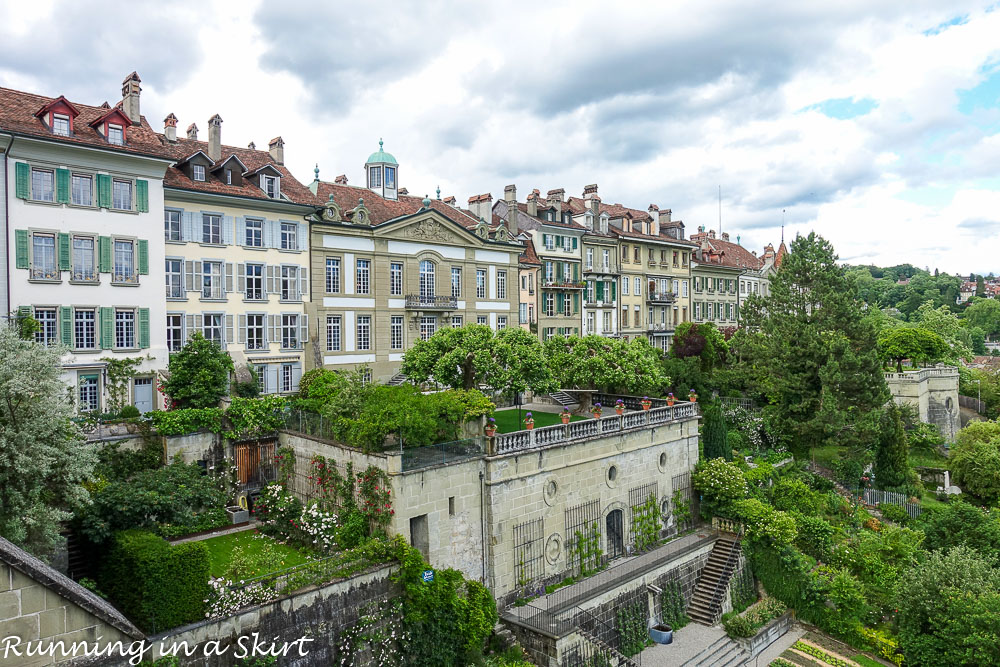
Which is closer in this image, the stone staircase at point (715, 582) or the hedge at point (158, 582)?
the hedge at point (158, 582)

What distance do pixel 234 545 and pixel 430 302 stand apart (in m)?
20.4

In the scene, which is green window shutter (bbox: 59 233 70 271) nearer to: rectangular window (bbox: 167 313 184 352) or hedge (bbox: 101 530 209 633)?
rectangular window (bbox: 167 313 184 352)

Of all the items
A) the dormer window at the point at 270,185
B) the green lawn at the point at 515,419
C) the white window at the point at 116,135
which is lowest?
the green lawn at the point at 515,419

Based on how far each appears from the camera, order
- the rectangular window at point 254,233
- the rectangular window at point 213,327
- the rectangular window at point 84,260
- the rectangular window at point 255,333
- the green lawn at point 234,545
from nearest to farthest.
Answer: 1. the green lawn at point 234,545
2. the rectangular window at point 84,260
3. the rectangular window at point 213,327
4. the rectangular window at point 254,233
5. the rectangular window at point 255,333

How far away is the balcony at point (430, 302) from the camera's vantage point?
1430 inches

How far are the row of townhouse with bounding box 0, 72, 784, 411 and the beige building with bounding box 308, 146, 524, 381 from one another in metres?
0.09

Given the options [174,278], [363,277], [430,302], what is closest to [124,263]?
[174,278]

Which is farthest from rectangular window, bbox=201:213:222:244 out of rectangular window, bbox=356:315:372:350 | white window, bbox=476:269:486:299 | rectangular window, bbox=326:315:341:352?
white window, bbox=476:269:486:299

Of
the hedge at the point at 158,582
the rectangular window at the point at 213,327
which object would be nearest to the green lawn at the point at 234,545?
the hedge at the point at 158,582

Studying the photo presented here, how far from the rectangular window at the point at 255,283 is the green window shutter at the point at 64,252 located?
7.73m

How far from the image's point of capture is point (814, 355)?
35.9 m

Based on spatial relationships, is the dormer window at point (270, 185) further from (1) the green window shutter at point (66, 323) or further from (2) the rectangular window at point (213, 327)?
(1) the green window shutter at point (66, 323)

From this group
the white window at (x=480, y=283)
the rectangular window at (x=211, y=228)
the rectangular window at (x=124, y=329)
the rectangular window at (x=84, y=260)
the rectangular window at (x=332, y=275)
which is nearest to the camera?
the rectangular window at (x=84, y=260)

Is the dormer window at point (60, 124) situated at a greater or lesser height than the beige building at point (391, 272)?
greater
